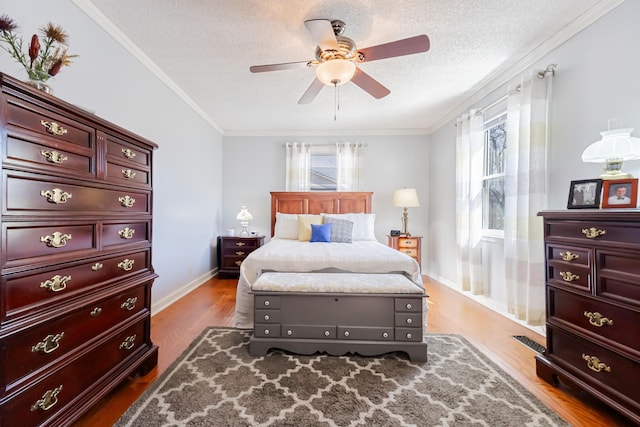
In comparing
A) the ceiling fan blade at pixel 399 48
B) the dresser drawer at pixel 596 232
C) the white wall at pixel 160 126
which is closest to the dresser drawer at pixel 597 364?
the dresser drawer at pixel 596 232

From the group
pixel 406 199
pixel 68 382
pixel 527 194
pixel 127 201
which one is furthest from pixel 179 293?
pixel 527 194

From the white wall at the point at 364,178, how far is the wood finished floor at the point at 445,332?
1.31 m

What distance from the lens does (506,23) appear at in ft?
7.06

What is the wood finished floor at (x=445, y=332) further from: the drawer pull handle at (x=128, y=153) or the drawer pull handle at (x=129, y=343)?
the drawer pull handle at (x=128, y=153)

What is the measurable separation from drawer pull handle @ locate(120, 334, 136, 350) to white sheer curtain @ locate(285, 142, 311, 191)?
137 inches

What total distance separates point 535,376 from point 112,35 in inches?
160

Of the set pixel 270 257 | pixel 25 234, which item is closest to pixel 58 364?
pixel 25 234

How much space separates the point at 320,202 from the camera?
475 cm

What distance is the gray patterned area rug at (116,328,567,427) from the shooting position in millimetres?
1453

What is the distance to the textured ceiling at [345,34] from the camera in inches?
77.8

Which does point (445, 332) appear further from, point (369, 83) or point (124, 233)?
point (124, 233)

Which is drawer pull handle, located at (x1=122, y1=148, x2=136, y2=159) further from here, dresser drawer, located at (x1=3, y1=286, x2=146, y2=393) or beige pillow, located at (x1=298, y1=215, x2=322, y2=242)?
beige pillow, located at (x1=298, y1=215, x2=322, y2=242)

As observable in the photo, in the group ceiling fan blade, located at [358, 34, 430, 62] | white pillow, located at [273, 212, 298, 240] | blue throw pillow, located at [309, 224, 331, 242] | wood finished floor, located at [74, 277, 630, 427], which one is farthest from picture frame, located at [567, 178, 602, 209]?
white pillow, located at [273, 212, 298, 240]

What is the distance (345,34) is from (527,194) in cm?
216
